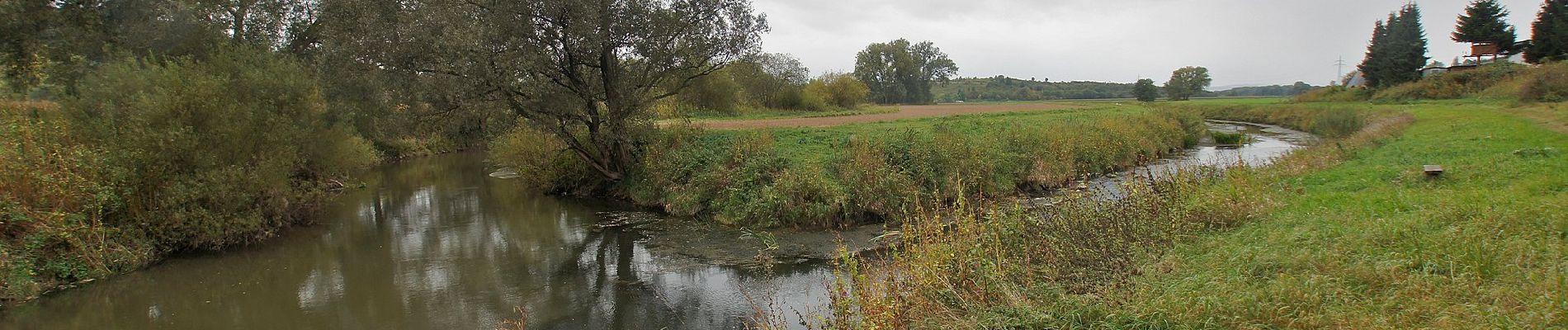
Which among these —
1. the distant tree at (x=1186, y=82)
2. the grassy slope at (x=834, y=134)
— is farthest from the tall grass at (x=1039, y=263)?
the distant tree at (x=1186, y=82)

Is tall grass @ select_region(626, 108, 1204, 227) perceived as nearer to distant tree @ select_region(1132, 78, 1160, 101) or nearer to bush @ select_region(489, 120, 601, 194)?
bush @ select_region(489, 120, 601, 194)

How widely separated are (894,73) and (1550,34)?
185 feet

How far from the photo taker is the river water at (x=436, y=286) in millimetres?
9539

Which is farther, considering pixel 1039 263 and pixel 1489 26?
pixel 1489 26

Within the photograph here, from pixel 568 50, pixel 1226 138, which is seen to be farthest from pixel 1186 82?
pixel 568 50

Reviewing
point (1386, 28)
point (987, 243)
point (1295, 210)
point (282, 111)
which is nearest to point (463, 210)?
point (282, 111)

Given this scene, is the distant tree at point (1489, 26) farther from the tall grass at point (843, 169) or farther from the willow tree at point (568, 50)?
the willow tree at point (568, 50)

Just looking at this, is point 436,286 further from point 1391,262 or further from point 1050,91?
point 1050,91

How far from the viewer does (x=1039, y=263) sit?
821 cm

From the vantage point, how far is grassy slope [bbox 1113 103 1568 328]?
522 cm

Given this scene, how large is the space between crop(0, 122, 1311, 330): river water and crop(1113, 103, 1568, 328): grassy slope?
4294 mm

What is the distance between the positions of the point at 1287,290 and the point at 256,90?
18.0 meters

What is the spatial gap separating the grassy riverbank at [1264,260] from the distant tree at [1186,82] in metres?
85.7

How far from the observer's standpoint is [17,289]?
9.55m
